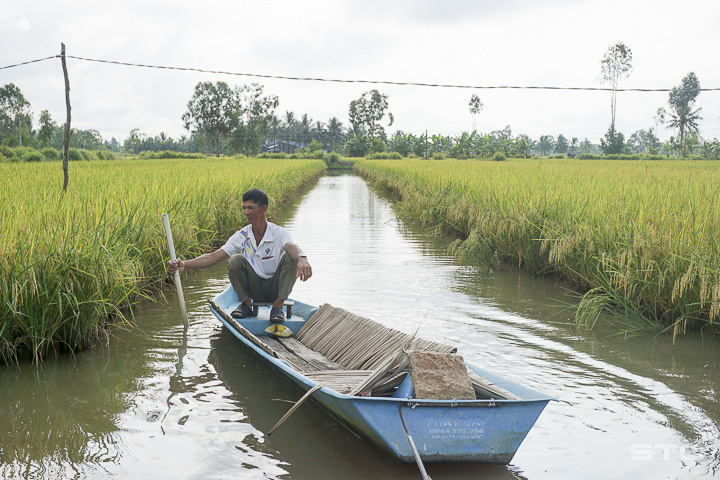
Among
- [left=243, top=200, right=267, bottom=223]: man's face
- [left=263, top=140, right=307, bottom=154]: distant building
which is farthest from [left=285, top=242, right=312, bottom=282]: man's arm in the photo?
[left=263, top=140, right=307, bottom=154]: distant building

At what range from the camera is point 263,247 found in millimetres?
5082

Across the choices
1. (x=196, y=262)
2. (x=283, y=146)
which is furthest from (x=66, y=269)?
(x=283, y=146)

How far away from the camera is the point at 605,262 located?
5781 millimetres

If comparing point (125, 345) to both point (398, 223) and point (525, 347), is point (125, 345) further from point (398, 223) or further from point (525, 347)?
point (398, 223)

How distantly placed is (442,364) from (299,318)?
2386 mm

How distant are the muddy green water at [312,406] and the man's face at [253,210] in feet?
3.44

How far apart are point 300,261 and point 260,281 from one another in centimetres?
76

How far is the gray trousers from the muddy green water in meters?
0.44


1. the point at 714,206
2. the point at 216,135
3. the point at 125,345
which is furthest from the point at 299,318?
the point at 216,135

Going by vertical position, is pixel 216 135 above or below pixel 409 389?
above

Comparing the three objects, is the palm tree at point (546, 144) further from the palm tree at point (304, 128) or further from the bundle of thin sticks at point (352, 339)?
the bundle of thin sticks at point (352, 339)

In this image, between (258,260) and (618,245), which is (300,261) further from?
(618,245)

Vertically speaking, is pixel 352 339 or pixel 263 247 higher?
pixel 263 247

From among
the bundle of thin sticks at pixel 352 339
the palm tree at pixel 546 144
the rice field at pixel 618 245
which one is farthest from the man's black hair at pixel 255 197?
the palm tree at pixel 546 144
